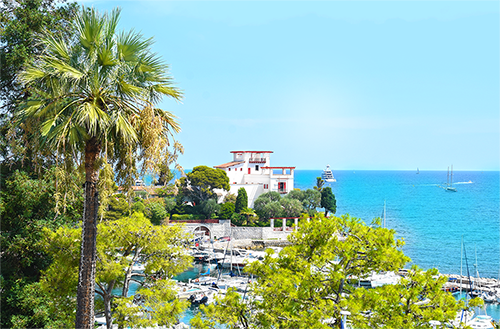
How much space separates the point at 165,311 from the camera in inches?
415

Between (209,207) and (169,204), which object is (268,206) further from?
(169,204)

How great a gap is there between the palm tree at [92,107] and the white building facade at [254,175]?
184 feet

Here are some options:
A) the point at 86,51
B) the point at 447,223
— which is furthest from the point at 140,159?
the point at 447,223

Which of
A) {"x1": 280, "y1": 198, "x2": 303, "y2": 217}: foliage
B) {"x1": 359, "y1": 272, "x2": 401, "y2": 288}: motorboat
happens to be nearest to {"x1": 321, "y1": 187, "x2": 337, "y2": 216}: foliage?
{"x1": 280, "y1": 198, "x2": 303, "y2": 217}: foliage

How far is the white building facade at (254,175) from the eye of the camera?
215 ft

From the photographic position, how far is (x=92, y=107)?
809cm

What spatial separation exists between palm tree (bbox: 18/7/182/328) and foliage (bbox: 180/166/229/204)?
5135cm

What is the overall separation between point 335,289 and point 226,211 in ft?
165

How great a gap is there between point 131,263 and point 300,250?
492 centimetres

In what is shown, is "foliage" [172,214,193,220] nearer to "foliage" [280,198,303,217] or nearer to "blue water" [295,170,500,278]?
"foliage" [280,198,303,217]

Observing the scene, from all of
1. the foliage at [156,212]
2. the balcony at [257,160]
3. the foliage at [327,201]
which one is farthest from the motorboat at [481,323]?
the balcony at [257,160]

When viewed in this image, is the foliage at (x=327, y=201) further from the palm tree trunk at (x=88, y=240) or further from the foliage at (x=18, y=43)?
the palm tree trunk at (x=88, y=240)

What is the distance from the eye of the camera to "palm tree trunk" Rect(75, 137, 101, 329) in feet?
28.3

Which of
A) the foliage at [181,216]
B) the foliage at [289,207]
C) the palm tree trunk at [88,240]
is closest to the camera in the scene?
the palm tree trunk at [88,240]
